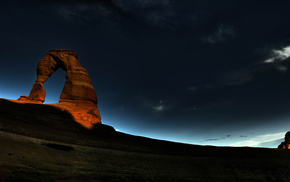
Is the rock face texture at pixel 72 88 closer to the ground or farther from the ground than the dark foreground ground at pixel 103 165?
farther from the ground

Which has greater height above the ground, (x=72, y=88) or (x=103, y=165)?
(x=72, y=88)

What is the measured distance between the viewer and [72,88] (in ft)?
88.4

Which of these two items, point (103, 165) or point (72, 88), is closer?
point (103, 165)

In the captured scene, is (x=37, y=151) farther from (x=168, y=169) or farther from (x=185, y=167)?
(x=185, y=167)

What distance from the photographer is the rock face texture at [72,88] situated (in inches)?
928

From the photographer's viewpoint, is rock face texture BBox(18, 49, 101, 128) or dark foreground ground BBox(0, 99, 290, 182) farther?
rock face texture BBox(18, 49, 101, 128)

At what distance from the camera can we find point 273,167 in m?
11.6

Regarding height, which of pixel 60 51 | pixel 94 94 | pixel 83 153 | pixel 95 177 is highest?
pixel 60 51

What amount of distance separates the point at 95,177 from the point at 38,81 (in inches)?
1318

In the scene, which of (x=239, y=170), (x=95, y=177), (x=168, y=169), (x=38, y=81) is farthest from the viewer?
(x=38, y=81)

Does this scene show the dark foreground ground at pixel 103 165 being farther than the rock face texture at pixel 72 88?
No

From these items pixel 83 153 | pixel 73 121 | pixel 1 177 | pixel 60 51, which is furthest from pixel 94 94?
pixel 1 177

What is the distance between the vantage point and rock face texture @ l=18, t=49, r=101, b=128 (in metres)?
23.6

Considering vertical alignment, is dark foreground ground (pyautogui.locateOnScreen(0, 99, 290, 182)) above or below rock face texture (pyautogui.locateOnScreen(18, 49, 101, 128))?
below
